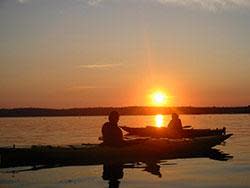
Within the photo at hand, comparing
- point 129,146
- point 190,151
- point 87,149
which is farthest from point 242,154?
point 87,149

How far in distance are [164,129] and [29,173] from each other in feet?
46.1

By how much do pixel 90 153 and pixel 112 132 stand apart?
1366 mm

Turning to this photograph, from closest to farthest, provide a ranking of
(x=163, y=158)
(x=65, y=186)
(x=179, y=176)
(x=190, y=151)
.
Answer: (x=65, y=186) → (x=179, y=176) → (x=163, y=158) → (x=190, y=151)

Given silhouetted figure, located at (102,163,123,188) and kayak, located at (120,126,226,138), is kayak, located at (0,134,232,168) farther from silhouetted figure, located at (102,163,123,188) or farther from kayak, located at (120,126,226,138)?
kayak, located at (120,126,226,138)

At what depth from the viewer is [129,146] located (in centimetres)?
2125

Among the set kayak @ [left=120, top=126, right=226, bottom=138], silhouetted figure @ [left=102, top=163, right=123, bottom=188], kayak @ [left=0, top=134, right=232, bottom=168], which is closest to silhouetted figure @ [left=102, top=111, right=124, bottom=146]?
kayak @ [left=0, top=134, right=232, bottom=168]

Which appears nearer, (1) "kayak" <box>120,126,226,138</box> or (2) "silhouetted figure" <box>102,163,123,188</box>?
(2) "silhouetted figure" <box>102,163,123,188</box>

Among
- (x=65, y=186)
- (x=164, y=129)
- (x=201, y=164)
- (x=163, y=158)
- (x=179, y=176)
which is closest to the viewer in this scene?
(x=65, y=186)

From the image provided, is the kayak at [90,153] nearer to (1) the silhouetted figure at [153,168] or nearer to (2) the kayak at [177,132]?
(1) the silhouetted figure at [153,168]

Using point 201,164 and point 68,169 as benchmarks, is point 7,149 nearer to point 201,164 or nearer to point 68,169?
point 68,169

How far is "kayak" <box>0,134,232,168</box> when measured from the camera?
768 inches

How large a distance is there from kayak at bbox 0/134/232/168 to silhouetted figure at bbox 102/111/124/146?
0.90 ft

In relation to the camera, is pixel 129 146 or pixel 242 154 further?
pixel 242 154

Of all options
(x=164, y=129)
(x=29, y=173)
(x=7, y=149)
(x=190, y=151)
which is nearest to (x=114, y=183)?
(x=29, y=173)
